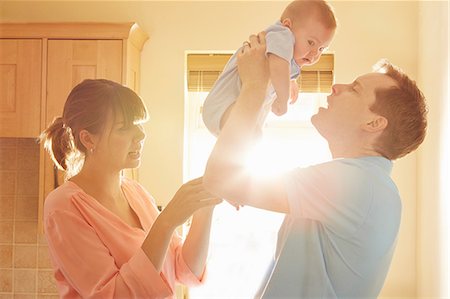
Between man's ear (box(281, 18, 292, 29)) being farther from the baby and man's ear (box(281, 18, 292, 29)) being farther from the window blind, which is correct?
the window blind

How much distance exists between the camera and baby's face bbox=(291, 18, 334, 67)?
1578 millimetres

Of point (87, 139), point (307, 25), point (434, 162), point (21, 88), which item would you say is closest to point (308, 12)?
point (307, 25)

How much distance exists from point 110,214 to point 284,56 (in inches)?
23.6

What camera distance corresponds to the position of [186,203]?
1.44 meters

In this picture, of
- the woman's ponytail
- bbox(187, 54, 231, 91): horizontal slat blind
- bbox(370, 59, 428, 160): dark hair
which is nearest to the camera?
bbox(370, 59, 428, 160): dark hair

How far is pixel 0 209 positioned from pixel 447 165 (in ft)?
8.38

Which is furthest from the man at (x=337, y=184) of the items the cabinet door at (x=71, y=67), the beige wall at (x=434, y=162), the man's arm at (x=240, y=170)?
the cabinet door at (x=71, y=67)

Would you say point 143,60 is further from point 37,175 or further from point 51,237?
point 51,237

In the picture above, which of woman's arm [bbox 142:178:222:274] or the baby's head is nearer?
woman's arm [bbox 142:178:222:274]

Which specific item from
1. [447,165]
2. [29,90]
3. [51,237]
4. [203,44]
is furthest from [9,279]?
[447,165]

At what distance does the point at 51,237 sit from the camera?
145 cm

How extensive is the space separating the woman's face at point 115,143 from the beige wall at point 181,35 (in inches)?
70.9

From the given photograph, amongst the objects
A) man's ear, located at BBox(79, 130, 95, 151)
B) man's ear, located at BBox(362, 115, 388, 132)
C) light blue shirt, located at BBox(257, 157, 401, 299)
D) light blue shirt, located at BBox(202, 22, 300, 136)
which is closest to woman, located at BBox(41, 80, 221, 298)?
man's ear, located at BBox(79, 130, 95, 151)

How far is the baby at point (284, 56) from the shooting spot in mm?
1372
